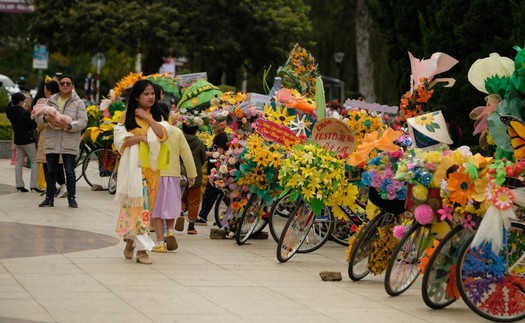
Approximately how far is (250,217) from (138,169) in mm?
2330

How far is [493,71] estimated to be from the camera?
9.32 meters

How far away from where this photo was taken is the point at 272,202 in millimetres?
13039

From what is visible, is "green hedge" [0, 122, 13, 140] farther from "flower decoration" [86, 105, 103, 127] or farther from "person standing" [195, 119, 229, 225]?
"person standing" [195, 119, 229, 225]

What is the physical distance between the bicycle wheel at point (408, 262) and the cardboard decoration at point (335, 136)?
2.12m

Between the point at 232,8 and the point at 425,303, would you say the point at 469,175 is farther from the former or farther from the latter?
the point at 232,8

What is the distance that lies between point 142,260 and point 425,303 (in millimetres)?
3165

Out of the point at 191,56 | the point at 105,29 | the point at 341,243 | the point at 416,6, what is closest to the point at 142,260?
the point at 341,243

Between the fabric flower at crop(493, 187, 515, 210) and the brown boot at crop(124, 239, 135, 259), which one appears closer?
the fabric flower at crop(493, 187, 515, 210)

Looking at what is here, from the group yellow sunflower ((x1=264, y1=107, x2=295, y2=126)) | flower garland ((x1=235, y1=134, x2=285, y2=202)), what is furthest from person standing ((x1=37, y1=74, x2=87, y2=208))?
flower garland ((x1=235, y1=134, x2=285, y2=202))

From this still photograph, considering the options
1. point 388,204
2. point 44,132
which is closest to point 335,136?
point 388,204

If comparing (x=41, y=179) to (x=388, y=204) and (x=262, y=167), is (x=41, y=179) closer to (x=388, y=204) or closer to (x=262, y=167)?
(x=262, y=167)

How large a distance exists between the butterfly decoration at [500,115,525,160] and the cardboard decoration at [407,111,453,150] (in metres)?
0.99

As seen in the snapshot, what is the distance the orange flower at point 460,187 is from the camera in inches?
345

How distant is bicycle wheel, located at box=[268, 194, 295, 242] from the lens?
1253cm
